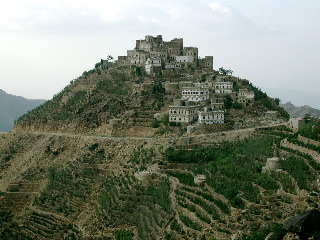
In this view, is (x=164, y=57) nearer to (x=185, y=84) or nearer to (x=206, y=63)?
(x=206, y=63)

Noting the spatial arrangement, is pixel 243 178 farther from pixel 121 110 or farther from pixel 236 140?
pixel 121 110

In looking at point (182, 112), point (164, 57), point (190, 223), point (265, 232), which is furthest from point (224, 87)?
point (265, 232)

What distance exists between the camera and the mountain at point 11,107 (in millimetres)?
111875

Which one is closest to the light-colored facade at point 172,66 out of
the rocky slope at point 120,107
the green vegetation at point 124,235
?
the rocky slope at point 120,107

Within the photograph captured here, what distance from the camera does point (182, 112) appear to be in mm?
46500

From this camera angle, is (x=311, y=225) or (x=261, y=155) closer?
(x=311, y=225)

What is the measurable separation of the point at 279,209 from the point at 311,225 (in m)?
5.90

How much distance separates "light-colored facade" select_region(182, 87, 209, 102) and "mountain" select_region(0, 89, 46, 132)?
6691 centimetres

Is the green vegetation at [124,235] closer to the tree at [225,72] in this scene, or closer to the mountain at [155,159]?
the mountain at [155,159]

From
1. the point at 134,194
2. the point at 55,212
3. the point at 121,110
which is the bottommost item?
the point at 55,212

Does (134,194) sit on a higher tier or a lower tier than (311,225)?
lower

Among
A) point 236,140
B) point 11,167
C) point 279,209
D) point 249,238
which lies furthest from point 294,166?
point 11,167

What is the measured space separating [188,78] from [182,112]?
382 inches

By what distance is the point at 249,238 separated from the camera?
71.3 ft
